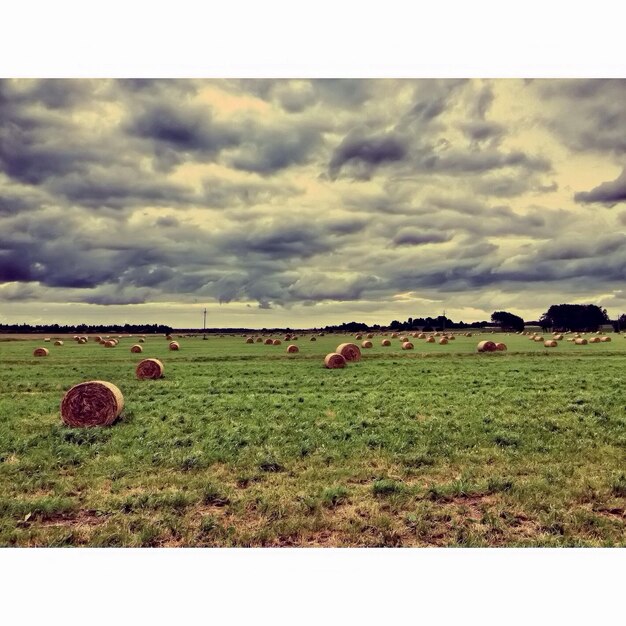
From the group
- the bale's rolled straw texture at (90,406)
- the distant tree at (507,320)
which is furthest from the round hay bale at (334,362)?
the bale's rolled straw texture at (90,406)

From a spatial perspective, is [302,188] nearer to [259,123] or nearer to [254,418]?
[259,123]

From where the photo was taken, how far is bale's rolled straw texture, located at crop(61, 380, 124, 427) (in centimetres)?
1166

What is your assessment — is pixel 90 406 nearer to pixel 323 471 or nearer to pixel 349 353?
pixel 323 471

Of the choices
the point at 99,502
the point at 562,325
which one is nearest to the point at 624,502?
the point at 99,502

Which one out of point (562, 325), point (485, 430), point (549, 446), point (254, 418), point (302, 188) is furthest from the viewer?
point (562, 325)

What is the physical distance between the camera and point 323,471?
8148 mm

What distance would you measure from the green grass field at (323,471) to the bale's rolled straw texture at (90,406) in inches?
18.2

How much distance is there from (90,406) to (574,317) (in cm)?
3572

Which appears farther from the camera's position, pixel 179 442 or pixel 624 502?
pixel 179 442

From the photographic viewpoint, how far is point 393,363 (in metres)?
26.7

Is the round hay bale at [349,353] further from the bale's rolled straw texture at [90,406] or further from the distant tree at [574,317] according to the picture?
the bale's rolled straw texture at [90,406]

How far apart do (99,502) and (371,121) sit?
10.7m

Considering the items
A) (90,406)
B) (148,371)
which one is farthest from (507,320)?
(90,406)

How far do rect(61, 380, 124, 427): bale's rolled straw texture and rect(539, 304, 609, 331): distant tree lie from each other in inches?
1258
